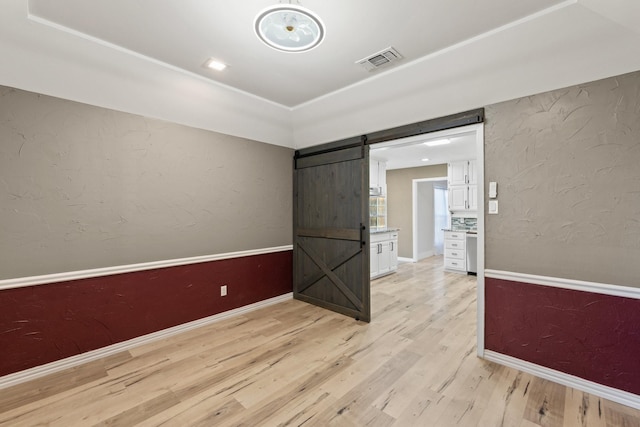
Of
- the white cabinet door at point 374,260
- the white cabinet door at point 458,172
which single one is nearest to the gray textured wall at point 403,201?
the white cabinet door at point 458,172

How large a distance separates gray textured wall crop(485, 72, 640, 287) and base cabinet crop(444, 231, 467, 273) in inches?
153

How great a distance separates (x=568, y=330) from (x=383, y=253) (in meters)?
3.69

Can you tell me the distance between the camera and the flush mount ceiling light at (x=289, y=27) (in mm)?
1633

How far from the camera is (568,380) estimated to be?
7.34 ft

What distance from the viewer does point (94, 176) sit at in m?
2.68

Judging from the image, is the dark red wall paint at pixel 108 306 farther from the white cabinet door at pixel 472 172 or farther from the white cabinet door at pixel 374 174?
the white cabinet door at pixel 472 172

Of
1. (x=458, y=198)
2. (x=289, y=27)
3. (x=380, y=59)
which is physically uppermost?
(x=380, y=59)

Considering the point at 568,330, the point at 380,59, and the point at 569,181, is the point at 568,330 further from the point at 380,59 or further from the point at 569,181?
the point at 380,59

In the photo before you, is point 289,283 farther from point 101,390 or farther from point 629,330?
point 629,330

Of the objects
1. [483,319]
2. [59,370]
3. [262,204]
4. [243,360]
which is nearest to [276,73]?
[262,204]

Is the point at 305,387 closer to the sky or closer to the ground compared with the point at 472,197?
closer to the ground

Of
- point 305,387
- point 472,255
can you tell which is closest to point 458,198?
point 472,255

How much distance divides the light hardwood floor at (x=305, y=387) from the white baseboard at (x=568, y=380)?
0.20 ft

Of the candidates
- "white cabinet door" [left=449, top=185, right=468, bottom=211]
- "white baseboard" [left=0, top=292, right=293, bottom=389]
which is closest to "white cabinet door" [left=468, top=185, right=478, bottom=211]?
"white cabinet door" [left=449, top=185, right=468, bottom=211]
